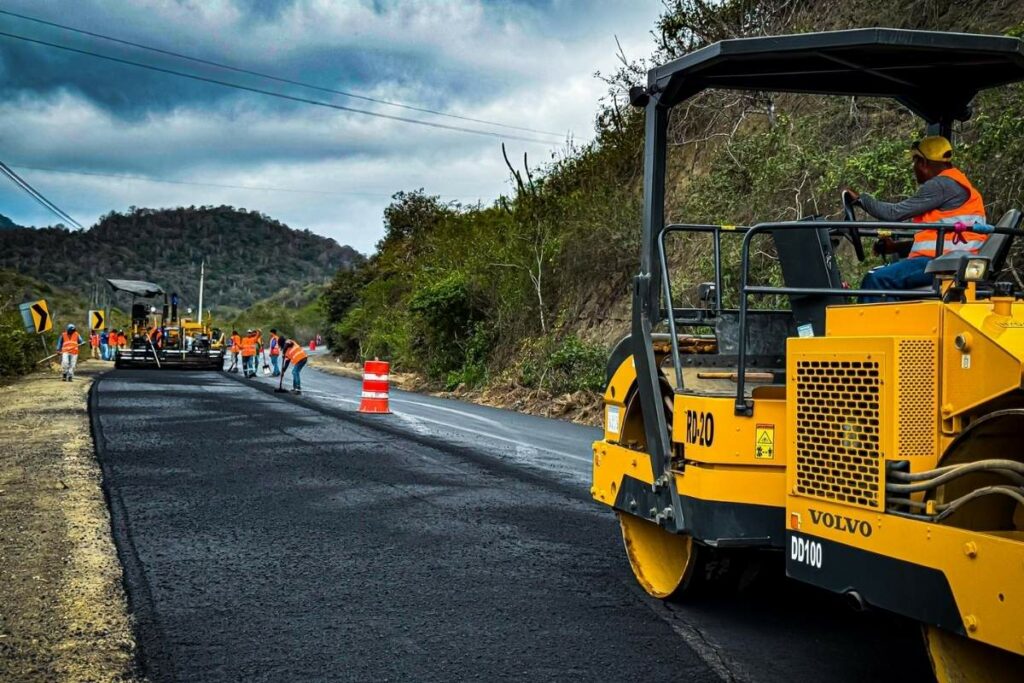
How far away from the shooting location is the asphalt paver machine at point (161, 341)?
36969 mm

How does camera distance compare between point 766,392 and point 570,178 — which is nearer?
point 766,392

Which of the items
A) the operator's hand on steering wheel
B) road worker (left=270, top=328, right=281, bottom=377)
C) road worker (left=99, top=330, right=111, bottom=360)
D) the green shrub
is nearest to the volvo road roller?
the operator's hand on steering wheel

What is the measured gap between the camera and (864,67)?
16.7 ft

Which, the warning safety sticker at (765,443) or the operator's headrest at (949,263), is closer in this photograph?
the operator's headrest at (949,263)

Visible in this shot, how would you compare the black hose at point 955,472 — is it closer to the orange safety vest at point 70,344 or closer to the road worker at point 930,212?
the road worker at point 930,212

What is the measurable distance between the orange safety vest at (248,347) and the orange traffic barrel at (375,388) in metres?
17.1

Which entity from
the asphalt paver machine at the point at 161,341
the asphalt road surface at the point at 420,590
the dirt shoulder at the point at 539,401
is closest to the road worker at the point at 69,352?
the asphalt paver machine at the point at 161,341

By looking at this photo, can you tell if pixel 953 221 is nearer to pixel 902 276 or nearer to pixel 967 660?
pixel 902 276

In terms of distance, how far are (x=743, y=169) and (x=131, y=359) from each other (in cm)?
2560

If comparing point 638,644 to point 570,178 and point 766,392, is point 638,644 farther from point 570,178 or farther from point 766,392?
point 570,178

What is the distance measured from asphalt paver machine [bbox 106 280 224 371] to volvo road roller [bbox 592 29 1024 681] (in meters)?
33.8

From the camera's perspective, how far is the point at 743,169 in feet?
65.1

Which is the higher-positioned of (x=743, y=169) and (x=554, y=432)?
(x=743, y=169)

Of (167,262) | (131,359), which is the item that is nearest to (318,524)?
(131,359)
